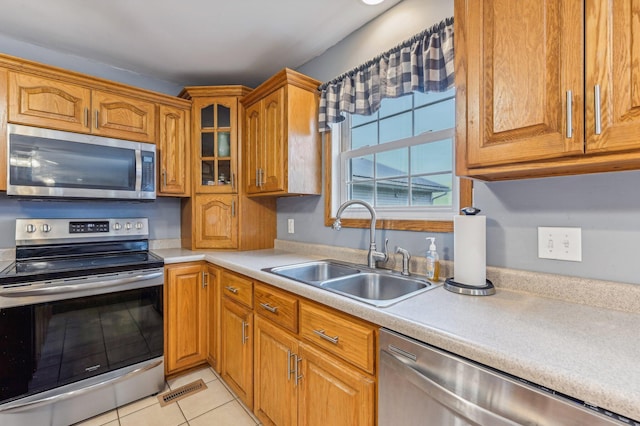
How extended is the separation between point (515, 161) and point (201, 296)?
6.69 ft

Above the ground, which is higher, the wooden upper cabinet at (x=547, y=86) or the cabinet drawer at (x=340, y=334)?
the wooden upper cabinet at (x=547, y=86)

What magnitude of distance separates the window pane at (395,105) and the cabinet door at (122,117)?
5.74ft

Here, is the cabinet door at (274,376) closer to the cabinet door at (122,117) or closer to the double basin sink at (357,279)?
the double basin sink at (357,279)

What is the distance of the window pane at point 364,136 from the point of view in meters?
1.96

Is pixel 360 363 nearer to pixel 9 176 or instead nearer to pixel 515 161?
pixel 515 161

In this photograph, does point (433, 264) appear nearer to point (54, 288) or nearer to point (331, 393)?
point (331, 393)

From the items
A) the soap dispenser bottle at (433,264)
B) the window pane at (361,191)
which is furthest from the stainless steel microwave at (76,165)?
the soap dispenser bottle at (433,264)

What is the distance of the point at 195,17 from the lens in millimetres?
1829

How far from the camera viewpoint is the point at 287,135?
1995 millimetres

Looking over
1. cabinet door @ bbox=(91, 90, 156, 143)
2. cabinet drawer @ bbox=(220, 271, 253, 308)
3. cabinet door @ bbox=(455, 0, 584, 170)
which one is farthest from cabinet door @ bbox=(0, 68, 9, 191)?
cabinet door @ bbox=(455, 0, 584, 170)

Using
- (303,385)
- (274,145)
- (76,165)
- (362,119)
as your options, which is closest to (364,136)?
(362,119)

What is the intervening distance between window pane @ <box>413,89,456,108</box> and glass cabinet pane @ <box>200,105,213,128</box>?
166cm

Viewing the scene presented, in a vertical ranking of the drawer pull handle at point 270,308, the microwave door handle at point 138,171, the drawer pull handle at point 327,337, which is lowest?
the drawer pull handle at point 327,337

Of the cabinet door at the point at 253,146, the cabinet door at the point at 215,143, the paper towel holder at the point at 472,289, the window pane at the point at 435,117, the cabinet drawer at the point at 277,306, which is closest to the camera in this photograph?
the paper towel holder at the point at 472,289
